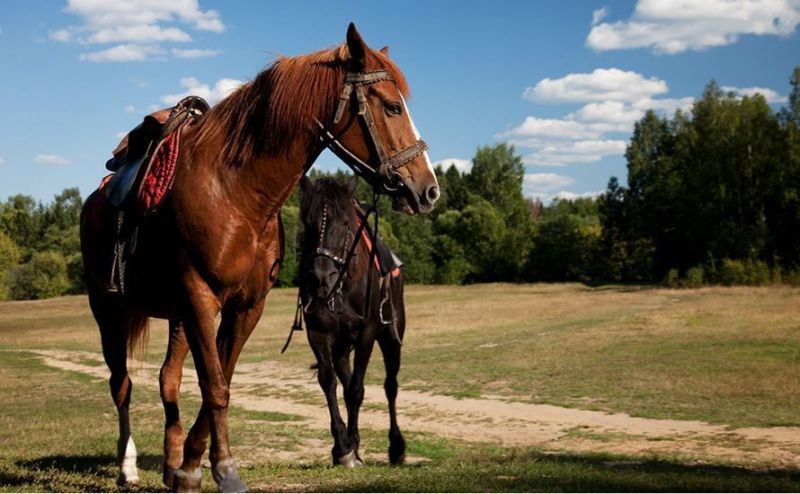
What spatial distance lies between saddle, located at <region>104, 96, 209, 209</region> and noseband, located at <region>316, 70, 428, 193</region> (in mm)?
1245

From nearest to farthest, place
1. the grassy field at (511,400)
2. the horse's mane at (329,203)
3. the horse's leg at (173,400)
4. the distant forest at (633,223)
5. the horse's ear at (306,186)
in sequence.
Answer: the horse's leg at (173,400)
the grassy field at (511,400)
the horse's ear at (306,186)
the horse's mane at (329,203)
the distant forest at (633,223)

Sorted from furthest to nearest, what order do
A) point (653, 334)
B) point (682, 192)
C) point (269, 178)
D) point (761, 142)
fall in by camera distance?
point (682, 192), point (761, 142), point (653, 334), point (269, 178)

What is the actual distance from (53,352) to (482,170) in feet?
235

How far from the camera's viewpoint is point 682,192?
67375 mm

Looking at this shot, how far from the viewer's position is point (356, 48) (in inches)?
190

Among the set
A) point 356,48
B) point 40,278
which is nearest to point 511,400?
point 356,48

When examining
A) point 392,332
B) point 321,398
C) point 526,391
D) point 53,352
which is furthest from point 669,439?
point 53,352

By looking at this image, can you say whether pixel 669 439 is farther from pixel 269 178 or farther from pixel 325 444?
pixel 269 178

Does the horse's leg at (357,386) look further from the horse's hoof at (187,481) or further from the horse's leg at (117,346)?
the horse's hoof at (187,481)

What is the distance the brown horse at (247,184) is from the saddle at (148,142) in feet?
0.68

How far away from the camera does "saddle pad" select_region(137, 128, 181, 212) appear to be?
5.07 m

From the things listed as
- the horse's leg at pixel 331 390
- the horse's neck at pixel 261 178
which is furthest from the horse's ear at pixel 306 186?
the horse's neck at pixel 261 178

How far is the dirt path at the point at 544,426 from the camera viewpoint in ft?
32.7

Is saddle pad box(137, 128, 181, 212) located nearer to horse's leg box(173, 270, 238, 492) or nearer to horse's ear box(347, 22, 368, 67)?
horse's leg box(173, 270, 238, 492)
